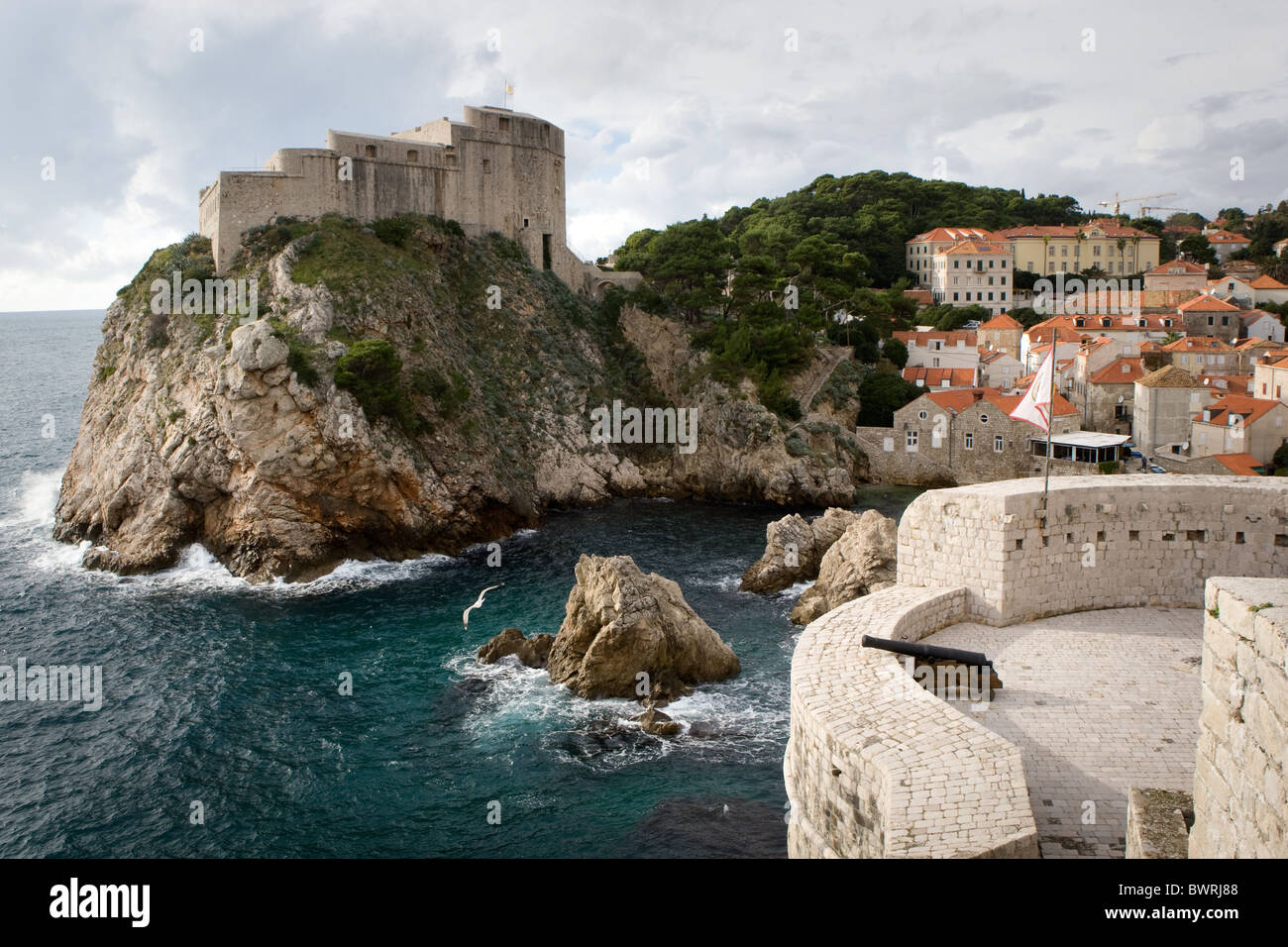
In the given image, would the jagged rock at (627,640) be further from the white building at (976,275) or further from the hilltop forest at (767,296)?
the white building at (976,275)

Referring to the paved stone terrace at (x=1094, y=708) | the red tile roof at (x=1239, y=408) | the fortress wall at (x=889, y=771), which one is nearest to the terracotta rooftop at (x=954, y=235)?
the red tile roof at (x=1239, y=408)

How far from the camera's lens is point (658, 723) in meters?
21.3

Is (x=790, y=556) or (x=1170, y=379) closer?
(x=790, y=556)

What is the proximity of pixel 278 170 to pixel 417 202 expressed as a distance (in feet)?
23.2

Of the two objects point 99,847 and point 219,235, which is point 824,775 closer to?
point 99,847

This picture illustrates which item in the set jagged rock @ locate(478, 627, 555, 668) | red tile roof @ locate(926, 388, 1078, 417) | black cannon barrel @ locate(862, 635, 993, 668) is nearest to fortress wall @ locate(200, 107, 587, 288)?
red tile roof @ locate(926, 388, 1078, 417)

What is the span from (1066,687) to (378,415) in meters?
A: 29.8

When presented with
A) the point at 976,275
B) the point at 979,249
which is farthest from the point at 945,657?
the point at 979,249

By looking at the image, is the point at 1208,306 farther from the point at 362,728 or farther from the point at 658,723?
the point at 362,728

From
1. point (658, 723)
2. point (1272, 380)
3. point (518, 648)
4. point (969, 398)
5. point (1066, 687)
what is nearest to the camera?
point (1066, 687)

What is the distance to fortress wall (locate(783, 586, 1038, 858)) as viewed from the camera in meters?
9.47

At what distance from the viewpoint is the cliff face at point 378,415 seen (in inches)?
1396
